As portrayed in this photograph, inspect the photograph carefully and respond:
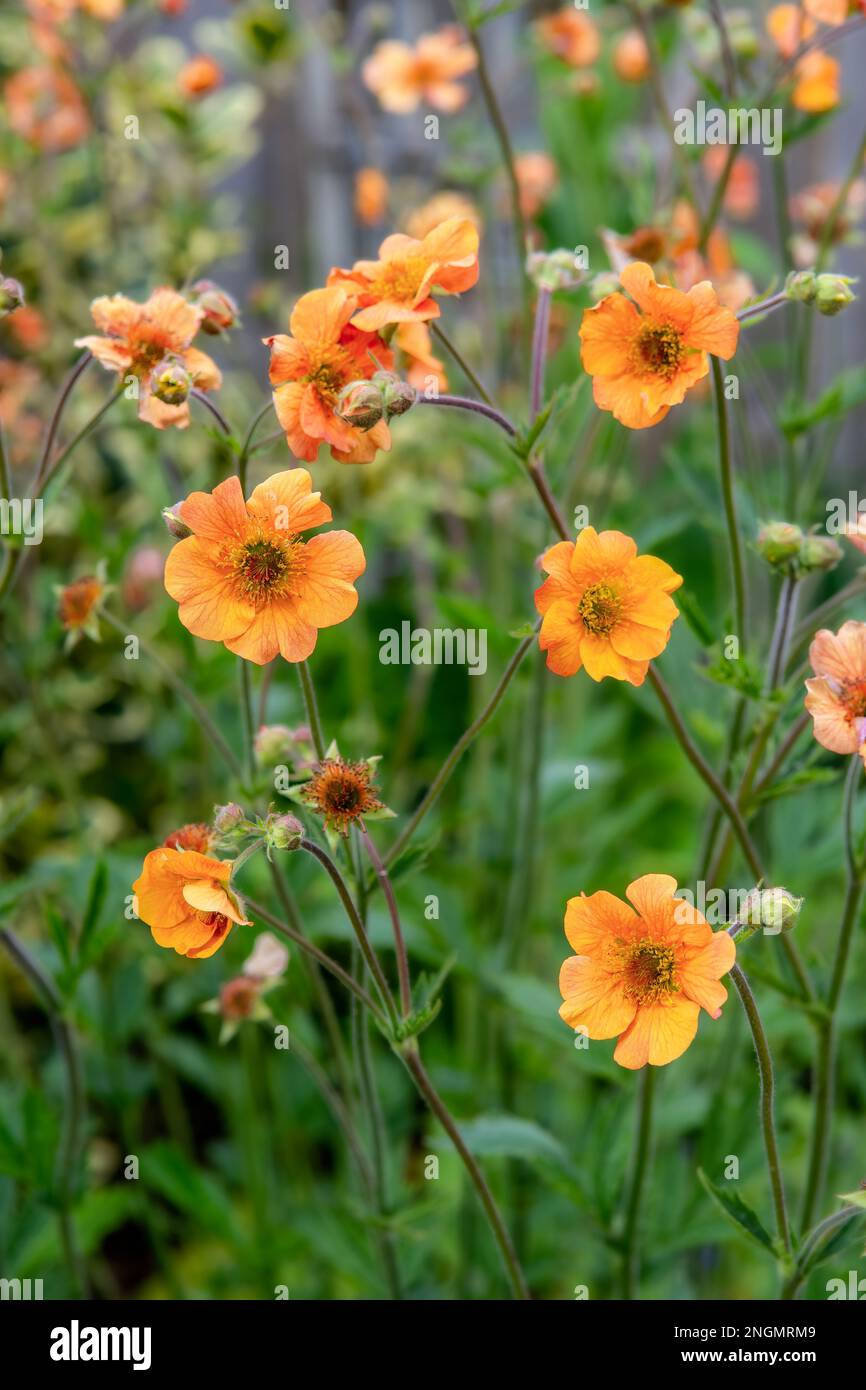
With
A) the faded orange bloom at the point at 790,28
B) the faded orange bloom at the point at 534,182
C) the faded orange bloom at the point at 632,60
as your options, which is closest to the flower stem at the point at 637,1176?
the faded orange bloom at the point at 790,28

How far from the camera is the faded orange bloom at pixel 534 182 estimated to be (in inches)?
69.4

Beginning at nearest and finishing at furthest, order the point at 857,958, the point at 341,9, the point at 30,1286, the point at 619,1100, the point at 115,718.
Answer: the point at 619,1100 < the point at 30,1286 < the point at 857,958 < the point at 115,718 < the point at 341,9

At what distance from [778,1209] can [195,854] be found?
45cm

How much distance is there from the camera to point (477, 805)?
1555 mm

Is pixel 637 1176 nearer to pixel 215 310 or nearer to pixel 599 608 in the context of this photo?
pixel 599 608

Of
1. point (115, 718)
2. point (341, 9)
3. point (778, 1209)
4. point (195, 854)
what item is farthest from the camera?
point (341, 9)

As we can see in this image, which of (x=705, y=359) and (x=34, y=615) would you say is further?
(x=34, y=615)

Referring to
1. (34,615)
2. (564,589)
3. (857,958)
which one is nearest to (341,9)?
(34,615)

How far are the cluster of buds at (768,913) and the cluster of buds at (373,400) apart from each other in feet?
1.16

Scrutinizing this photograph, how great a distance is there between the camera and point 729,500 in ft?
2.91

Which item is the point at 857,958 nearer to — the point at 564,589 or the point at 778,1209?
the point at 778,1209
